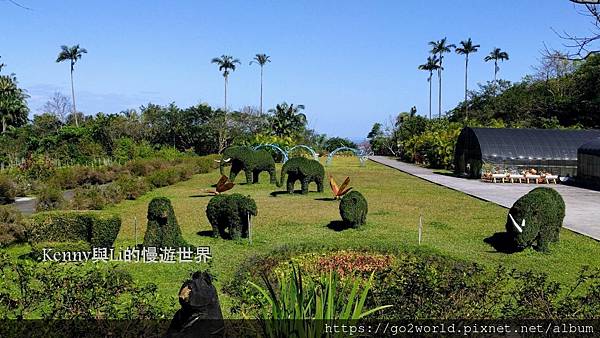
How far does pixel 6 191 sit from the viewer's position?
21.6 m

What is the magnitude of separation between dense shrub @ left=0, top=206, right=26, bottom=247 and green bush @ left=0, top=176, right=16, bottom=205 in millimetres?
9017

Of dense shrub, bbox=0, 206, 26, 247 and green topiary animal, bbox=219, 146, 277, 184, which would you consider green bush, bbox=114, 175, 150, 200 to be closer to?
green topiary animal, bbox=219, 146, 277, 184

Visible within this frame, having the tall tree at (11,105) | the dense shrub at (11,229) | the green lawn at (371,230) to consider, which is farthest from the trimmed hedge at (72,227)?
the tall tree at (11,105)

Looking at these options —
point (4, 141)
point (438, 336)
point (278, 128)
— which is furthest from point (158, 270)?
point (278, 128)

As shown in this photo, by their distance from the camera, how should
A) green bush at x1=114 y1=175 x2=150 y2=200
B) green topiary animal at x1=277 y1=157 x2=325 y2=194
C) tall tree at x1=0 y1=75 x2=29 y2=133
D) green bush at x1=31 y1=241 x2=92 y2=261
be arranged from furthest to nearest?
1. tall tree at x1=0 y1=75 x2=29 y2=133
2. green bush at x1=114 y1=175 x2=150 y2=200
3. green topiary animal at x1=277 y1=157 x2=325 y2=194
4. green bush at x1=31 y1=241 x2=92 y2=261

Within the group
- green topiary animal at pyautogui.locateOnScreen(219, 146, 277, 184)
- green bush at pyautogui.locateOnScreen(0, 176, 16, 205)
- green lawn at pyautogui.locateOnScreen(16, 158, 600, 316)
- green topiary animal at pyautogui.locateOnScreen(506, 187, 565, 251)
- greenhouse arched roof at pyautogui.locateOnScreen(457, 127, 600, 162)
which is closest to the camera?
green lawn at pyautogui.locateOnScreen(16, 158, 600, 316)

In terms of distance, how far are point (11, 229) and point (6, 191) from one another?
9996 mm

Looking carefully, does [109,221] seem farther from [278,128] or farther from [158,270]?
[278,128]

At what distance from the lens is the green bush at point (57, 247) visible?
428 inches

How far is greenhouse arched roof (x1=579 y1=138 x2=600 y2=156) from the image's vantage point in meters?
26.3

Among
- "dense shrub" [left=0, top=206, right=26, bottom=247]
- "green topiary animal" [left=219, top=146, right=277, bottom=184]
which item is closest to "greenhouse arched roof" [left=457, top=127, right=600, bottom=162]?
"green topiary animal" [left=219, top=146, right=277, bottom=184]

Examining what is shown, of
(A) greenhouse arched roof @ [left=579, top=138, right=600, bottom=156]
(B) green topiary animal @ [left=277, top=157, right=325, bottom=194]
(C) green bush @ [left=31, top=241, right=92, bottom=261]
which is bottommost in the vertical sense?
(C) green bush @ [left=31, top=241, right=92, bottom=261]

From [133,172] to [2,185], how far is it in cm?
964

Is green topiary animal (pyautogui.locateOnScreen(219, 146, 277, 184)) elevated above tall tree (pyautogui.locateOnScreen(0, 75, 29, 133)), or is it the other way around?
tall tree (pyautogui.locateOnScreen(0, 75, 29, 133))
